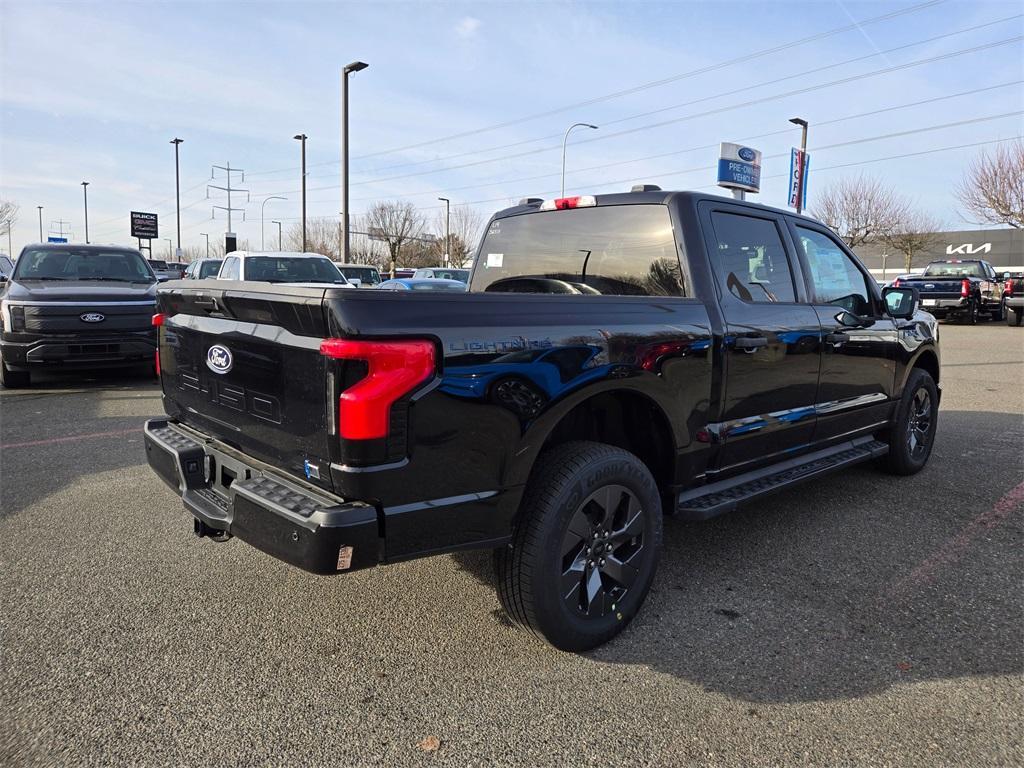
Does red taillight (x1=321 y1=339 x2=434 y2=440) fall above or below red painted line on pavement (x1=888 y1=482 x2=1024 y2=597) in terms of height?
above

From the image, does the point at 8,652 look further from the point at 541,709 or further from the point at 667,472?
the point at 667,472

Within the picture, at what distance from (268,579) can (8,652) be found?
3.35ft

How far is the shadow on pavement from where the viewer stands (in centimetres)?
273

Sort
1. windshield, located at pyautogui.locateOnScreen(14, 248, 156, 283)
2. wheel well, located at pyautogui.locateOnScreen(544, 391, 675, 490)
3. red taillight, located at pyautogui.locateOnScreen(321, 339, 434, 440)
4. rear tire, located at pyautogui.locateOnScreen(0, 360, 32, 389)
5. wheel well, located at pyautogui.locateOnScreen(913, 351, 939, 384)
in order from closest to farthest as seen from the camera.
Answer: red taillight, located at pyautogui.locateOnScreen(321, 339, 434, 440)
wheel well, located at pyautogui.locateOnScreen(544, 391, 675, 490)
wheel well, located at pyautogui.locateOnScreen(913, 351, 939, 384)
rear tire, located at pyautogui.locateOnScreen(0, 360, 32, 389)
windshield, located at pyautogui.locateOnScreen(14, 248, 156, 283)

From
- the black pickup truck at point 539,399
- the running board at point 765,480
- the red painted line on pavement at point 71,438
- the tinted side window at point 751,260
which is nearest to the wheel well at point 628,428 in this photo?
the black pickup truck at point 539,399

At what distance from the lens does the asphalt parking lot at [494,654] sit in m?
2.26

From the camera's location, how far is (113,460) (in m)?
5.42

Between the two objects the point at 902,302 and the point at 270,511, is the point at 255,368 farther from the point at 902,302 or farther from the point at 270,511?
the point at 902,302

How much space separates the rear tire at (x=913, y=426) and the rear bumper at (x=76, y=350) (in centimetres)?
791

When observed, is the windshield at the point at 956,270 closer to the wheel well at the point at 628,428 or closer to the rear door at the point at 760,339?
the rear door at the point at 760,339

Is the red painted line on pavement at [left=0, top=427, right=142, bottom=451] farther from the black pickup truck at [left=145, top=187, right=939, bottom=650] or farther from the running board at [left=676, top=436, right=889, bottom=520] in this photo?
the running board at [left=676, top=436, right=889, bottom=520]

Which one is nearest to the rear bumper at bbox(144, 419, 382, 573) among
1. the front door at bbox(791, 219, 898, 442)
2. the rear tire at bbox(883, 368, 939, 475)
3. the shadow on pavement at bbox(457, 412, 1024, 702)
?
the shadow on pavement at bbox(457, 412, 1024, 702)

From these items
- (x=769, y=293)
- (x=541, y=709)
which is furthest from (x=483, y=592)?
(x=769, y=293)

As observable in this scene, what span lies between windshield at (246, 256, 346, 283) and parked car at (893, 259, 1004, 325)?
1723 centimetres
